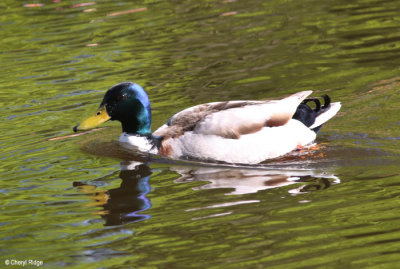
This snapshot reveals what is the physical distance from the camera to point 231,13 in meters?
14.7

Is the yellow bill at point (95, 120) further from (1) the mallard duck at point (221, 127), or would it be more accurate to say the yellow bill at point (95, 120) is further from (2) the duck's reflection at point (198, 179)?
(2) the duck's reflection at point (198, 179)

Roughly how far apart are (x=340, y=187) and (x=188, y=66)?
5.51 meters

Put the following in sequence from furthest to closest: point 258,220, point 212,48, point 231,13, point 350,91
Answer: point 231,13, point 212,48, point 350,91, point 258,220

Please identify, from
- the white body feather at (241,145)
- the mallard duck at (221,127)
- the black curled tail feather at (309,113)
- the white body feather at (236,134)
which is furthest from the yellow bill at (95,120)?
the black curled tail feather at (309,113)

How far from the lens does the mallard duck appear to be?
801cm

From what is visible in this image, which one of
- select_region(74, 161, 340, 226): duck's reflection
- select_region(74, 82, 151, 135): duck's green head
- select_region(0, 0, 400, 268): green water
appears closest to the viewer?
select_region(0, 0, 400, 268): green water

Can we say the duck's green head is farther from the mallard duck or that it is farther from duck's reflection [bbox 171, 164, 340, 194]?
duck's reflection [bbox 171, 164, 340, 194]

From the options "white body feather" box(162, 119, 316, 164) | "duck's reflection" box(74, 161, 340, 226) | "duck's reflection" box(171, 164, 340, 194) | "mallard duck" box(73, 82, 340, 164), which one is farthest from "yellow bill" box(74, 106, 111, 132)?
"duck's reflection" box(171, 164, 340, 194)

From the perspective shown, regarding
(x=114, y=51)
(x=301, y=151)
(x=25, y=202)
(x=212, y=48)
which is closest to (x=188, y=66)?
(x=212, y=48)

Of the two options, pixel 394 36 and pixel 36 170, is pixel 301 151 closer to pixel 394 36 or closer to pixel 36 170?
pixel 36 170

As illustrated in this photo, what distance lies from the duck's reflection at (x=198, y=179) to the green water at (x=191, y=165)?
0.07 feet

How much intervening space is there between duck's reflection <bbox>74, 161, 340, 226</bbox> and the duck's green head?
72 cm

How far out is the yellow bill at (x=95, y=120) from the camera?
27.1ft

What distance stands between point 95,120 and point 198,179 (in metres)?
1.62
